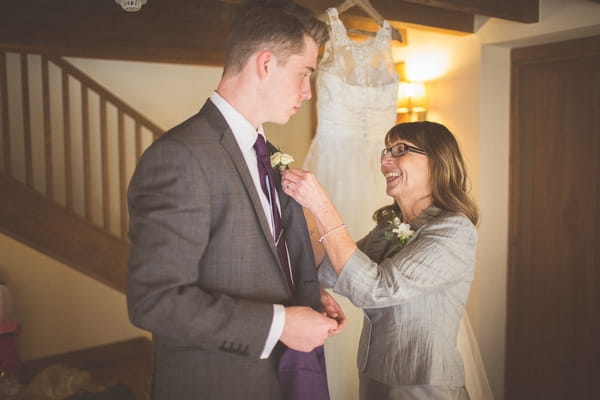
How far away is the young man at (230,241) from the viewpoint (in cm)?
116

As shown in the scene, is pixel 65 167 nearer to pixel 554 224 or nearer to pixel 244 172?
pixel 244 172

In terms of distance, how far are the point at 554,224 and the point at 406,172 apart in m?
1.91

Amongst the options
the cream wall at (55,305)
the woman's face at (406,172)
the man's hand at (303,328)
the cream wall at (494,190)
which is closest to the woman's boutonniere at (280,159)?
the man's hand at (303,328)

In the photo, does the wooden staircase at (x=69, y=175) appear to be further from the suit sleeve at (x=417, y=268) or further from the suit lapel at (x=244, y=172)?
the suit lapel at (x=244, y=172)

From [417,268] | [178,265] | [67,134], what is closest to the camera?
[178,265]

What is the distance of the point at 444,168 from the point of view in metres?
1.93

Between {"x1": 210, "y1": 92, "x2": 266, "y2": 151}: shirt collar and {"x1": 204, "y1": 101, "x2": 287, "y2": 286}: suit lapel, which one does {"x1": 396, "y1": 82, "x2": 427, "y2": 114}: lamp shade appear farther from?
{"x1": 204, "y1": 101, "x2": 287, "y2": 286}: suit lapel

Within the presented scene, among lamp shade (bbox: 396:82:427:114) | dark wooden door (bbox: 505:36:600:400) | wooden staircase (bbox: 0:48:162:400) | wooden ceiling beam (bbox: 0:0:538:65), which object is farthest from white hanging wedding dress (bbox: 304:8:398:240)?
wooden staircase (bbox: 0:48:162:400)

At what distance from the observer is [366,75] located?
2973 millimetres

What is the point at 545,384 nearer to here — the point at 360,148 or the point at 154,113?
the point at 360,148

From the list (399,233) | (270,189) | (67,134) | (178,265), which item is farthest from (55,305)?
(178,265)

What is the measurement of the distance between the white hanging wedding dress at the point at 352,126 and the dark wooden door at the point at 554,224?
1074 mm

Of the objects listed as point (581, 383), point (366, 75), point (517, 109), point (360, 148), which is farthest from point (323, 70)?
point (581, 383)

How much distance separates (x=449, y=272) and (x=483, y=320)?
211cm
